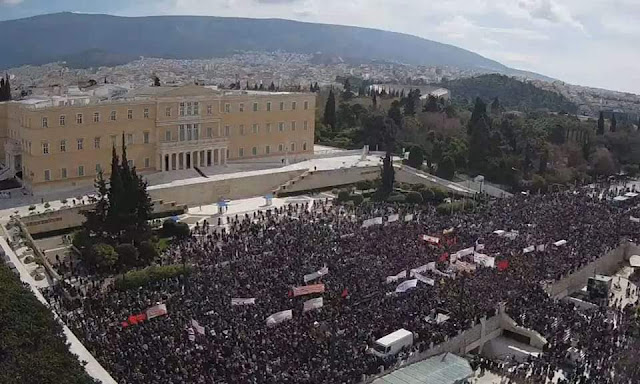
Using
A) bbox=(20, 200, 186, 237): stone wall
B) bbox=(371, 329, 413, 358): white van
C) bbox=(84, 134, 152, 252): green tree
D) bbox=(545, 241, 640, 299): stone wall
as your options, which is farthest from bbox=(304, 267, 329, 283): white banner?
bbox=(20, 200, 186, 237): stone wall

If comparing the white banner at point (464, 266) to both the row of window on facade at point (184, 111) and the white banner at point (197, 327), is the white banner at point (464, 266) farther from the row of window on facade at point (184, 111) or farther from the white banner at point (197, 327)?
the row of window on facade at point (184, 111)

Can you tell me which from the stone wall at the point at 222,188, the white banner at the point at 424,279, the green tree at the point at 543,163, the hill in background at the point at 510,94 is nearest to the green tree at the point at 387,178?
the stone wall at the point at 222,188

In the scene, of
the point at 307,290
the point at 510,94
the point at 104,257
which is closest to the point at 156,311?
the point at 307,290

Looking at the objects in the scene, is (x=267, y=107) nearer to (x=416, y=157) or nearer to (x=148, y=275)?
(x=416, y=157)

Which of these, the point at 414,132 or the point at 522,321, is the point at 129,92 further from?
the point at 522,321

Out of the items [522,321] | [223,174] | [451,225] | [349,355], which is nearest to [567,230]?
[451,225]

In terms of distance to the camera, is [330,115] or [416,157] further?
[330,115]
